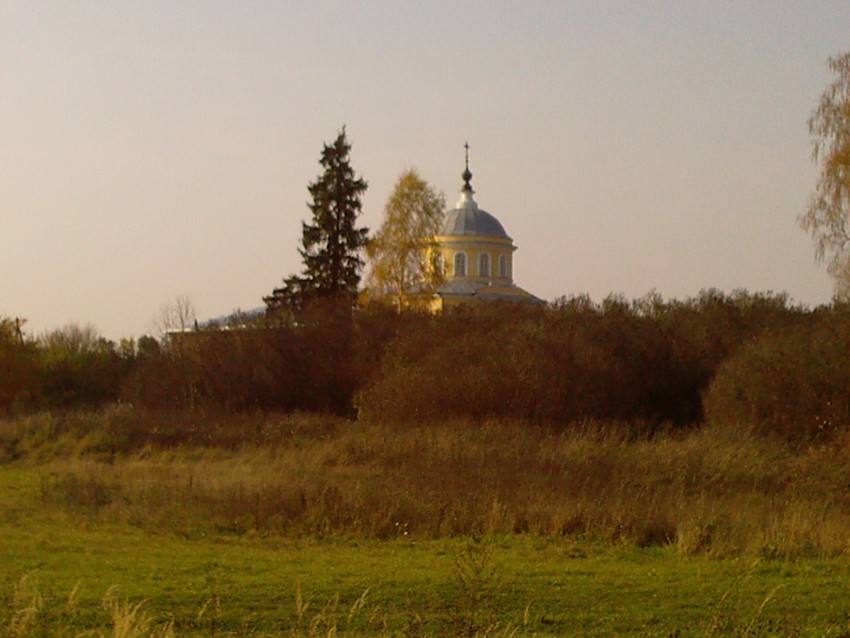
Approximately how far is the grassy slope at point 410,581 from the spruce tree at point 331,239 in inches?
1371

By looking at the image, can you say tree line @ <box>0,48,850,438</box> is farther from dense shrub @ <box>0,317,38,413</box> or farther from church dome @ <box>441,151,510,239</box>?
church dome @ <box>441,151,510,239</box>

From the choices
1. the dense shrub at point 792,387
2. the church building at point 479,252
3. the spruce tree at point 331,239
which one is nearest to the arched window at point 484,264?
the church building at point 479,252

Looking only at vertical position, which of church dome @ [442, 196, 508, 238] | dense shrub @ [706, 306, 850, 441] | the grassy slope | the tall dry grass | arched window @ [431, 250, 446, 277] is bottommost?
the grassy slope

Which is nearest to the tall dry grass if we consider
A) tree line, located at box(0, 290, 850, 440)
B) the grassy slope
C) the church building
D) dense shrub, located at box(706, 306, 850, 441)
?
the grassy slope

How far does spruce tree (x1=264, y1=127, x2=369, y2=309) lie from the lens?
51344 millimetres

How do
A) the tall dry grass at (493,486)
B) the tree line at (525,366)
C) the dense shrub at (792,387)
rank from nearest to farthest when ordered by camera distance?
the tall dry grass at (493,486)
the dense shrub at (792,387)
the tree line at (525,366)

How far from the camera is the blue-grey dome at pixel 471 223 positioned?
7050cm

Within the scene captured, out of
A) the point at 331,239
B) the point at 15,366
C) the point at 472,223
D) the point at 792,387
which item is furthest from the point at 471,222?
the point at 792,387

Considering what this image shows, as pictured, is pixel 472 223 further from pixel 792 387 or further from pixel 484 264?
pixel 792 387

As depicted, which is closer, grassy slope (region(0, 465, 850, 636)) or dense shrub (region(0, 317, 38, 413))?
grassy slope (region(0, 465, 850, 636))

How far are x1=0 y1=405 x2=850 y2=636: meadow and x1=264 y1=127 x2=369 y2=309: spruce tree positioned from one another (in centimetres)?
2249

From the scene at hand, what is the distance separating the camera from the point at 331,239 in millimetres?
51656

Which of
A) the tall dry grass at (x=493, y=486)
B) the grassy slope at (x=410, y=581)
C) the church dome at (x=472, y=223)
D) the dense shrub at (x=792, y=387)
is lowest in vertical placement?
the grassy slope at (x=410, y=581)

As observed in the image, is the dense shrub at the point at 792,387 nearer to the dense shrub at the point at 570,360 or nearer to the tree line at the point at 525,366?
the tree line at the point at 525,366
